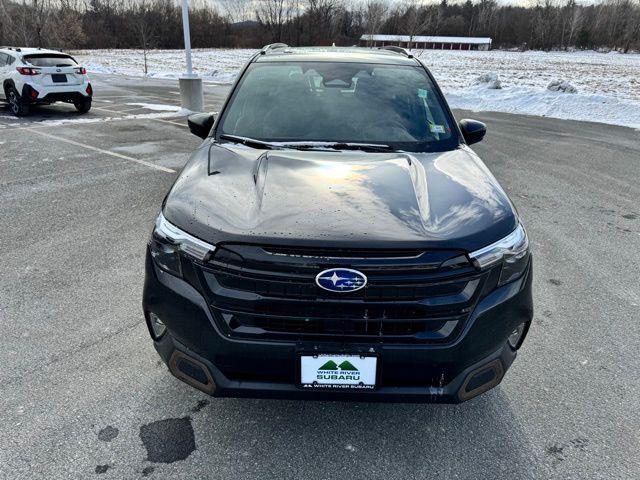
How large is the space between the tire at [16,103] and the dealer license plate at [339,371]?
12825 millimetres

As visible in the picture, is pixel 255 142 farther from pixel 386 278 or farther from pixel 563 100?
pixel 563 100

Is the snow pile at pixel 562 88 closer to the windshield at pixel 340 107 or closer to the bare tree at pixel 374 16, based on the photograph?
the windshield at pixel 340 107

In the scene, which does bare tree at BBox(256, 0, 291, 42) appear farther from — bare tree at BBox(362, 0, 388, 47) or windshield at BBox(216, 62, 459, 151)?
windshield at BBox(216, 62, 459, 151)

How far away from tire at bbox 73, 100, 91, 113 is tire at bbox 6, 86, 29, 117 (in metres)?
1.15

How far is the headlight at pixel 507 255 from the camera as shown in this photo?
1990mm

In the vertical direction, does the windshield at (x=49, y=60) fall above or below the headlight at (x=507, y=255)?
above

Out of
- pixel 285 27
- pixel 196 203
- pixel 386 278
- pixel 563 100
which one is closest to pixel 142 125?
pixel 196 203

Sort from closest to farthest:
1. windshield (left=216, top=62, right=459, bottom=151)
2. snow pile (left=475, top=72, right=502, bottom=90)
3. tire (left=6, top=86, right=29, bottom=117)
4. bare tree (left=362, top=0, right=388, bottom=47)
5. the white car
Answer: windshield (left=216, top=62, right=459, bottom=151) → the white car → tire (left=6, top=86, right=29, bottom=117) → snow pile (left=475, top=72, right=502, bottom=90) → bare tree (left=362, top=0, right=388, bottom=47)

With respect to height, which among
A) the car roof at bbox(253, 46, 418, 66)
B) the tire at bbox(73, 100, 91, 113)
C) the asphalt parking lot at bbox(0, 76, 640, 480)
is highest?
the car roof at bbox(253, 46, 418, 66)

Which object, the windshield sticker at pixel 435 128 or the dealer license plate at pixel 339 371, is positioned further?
the windshield sticker at pixel 435 128

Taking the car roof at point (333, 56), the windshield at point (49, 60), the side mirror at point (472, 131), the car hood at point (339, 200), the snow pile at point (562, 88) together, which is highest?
the car roof at point (333, 56)

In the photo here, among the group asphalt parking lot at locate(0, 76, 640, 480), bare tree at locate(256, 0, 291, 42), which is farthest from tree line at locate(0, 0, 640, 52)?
asphalt parking lot at locate(0, 76, 640, 480)

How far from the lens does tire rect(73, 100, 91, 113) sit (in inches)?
488

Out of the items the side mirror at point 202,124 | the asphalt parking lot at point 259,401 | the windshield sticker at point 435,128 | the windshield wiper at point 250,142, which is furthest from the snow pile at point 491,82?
the windshield wiper at point 250,142
